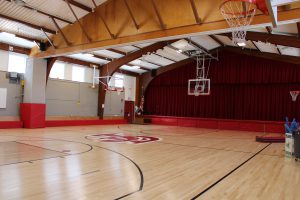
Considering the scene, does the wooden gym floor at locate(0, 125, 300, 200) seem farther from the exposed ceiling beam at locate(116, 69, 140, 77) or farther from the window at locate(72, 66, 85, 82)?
the exposed ceiling beam at locate(116, 69, 140, 77)

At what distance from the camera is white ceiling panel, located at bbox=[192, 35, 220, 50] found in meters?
15.2

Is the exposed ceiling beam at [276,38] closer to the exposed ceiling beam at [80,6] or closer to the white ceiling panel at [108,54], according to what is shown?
the exposed ceiling beam at [80,6]

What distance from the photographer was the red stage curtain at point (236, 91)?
16734 millimetres

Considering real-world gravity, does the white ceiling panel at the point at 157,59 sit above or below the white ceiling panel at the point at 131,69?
above

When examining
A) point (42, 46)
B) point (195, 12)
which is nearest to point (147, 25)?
point (195, 12)

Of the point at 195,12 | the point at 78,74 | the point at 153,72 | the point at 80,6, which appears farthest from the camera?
the point at 153,72

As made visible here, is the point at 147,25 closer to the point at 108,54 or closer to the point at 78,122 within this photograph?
the point at 108,54

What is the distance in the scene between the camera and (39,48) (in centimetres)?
Answer: 1284

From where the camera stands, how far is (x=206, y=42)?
16562 millimetres

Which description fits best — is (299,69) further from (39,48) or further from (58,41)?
(39,48)

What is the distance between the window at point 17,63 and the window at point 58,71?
66.5 inches

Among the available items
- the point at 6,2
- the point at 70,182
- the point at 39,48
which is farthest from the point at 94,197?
the point at 39,48

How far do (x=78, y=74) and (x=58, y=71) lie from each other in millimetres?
1691

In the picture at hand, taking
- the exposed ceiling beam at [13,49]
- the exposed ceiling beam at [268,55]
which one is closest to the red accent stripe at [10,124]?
the exposed ceiling beam at [13,49]
